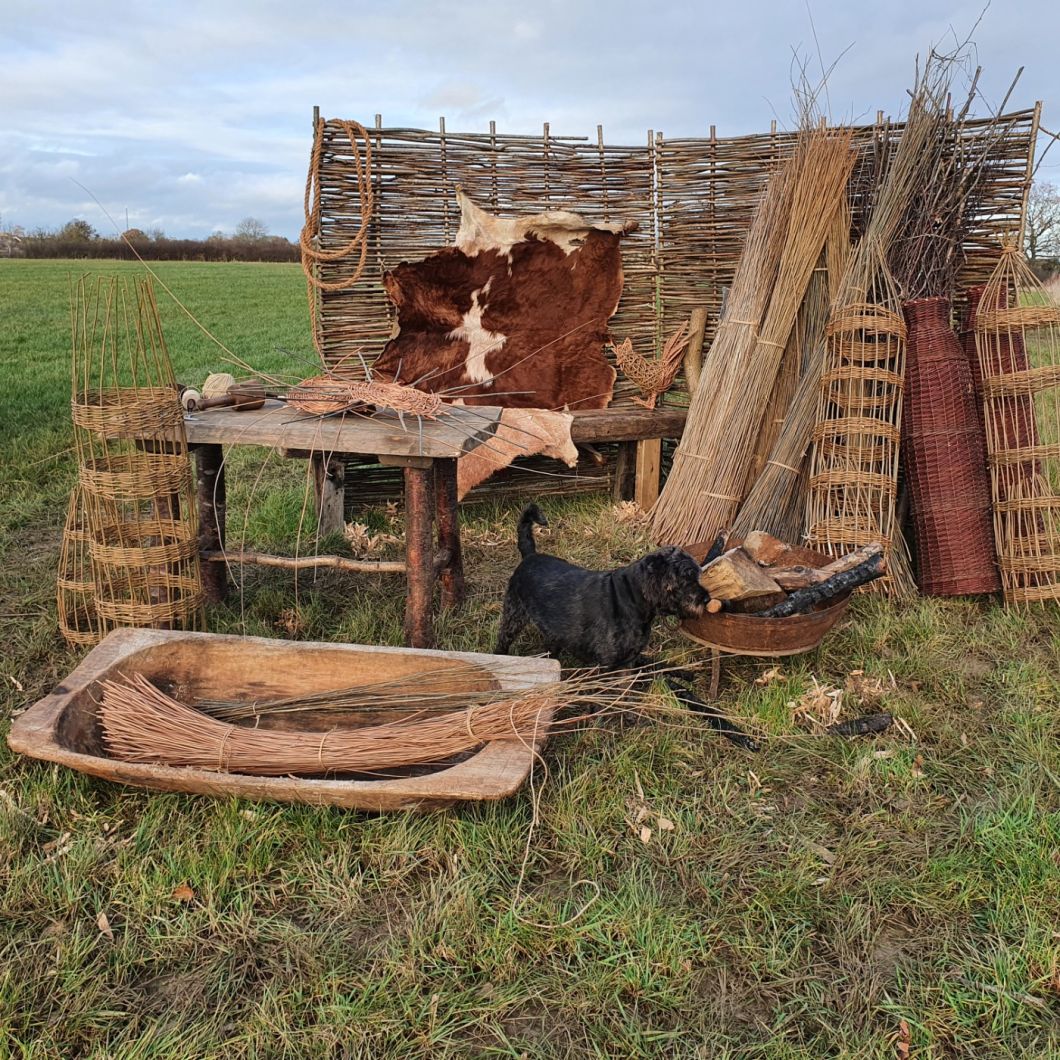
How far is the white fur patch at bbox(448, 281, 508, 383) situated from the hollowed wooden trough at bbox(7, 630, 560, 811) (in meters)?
2.92

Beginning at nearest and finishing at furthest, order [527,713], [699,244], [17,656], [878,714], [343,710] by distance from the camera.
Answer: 1. [527,713]
2. [343,710]
3. [878,714]
4. [17,656]
5. [699,244]

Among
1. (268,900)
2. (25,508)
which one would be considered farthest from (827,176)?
(25,508)

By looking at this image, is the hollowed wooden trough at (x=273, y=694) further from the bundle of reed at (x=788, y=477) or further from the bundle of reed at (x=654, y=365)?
the bundle of reed at (x=654, y=365)

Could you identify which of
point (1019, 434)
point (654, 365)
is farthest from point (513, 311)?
point (1019, 434)

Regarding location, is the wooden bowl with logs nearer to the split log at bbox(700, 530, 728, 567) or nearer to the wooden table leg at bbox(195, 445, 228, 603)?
the split log at bbox(700, 530, 728, 567)

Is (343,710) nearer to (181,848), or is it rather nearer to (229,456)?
(181,848)

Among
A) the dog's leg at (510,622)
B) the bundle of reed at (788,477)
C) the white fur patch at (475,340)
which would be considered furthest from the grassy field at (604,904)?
the white fur patch at (475,340)

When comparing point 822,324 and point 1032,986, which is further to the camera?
point 822,324

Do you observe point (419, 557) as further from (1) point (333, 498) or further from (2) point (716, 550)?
(1) point (333, 498)

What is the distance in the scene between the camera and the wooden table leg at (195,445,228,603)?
14.0 ft

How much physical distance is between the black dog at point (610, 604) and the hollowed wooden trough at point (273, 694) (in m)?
0.44

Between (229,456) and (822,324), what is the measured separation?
5.08 meters

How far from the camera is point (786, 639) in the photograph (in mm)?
3480

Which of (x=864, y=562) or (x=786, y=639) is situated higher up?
(x=864, y=562)
